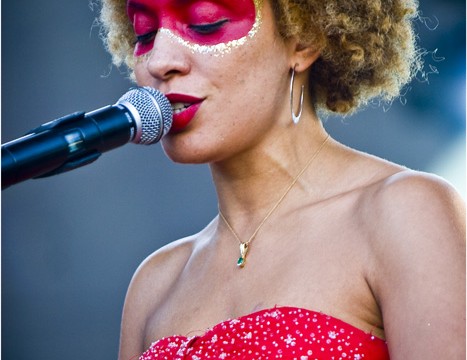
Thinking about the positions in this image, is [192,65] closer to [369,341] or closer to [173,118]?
[173,118]

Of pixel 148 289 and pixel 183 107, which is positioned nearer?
pixel 183 107

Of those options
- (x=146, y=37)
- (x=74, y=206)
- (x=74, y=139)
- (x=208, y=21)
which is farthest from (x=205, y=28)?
(x=74, y=206)

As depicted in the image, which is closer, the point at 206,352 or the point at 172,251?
the point at 206,352

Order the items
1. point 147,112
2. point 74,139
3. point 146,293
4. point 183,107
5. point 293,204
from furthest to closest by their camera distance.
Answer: point 146,293
point 293,204
point 183,107
point 147,112
point 74,139

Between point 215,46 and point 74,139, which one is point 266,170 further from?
point 74,139

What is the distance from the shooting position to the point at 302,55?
2043 mm

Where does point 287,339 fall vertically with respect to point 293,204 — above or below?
below

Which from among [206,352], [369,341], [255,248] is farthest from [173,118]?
[369,341]

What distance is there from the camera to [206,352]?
1.81 m

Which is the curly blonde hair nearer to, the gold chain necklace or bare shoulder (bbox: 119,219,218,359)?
the gold chain necklace

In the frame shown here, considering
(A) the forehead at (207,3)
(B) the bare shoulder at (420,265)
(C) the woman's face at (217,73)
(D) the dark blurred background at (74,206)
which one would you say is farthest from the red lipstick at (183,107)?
(D) the dark blurred background at (74,206)

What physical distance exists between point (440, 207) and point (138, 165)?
2.09 m

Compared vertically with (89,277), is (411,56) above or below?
above

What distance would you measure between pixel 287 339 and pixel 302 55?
668mm
